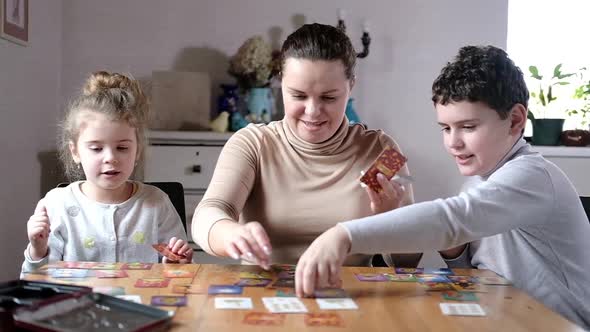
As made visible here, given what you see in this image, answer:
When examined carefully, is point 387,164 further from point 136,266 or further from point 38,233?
point 38,233

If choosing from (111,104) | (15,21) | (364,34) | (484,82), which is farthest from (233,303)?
(364,34)

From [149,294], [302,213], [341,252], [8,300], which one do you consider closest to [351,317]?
[341,252]

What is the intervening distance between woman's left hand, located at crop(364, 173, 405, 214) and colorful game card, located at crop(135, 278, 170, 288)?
20.1 inches

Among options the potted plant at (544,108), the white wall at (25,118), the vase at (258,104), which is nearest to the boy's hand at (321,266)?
the white wall at (25,118)

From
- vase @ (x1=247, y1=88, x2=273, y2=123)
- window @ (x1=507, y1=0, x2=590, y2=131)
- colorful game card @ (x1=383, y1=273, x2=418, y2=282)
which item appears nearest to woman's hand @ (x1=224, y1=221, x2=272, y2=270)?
colorful game card @ (x1=383, y1=273, x2=418, y2=282)

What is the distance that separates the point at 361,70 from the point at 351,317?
126 inches

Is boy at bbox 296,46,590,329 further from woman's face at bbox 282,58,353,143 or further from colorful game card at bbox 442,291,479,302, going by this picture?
woman's face at bbox 282,58,353,143

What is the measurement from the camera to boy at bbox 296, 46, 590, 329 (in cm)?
120

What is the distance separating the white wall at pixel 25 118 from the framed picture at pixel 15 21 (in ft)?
0.14

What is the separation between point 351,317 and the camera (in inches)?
41.5

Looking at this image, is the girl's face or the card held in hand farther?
the girl's face

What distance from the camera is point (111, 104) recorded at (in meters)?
1.84

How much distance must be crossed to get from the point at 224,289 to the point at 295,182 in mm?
581

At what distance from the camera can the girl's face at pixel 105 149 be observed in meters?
1.77
